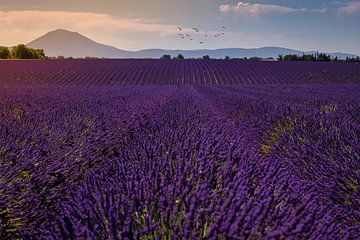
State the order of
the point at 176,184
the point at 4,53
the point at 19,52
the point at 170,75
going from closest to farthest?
1. the point at 176,184
2. the point at 170,75
3. the point at 19,52
4. the point at 4,53

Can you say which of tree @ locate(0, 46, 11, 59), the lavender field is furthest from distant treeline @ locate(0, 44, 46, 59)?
the lavender field

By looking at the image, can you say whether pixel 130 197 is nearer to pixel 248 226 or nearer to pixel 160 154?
pixel 248 226

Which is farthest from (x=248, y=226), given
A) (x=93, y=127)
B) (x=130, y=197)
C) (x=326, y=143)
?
(x=93, y=127)

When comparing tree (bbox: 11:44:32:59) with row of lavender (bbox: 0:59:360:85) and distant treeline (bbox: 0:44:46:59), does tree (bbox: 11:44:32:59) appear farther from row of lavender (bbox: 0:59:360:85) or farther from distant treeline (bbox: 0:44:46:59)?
row of lavender (bbox: 0:59:360:85)

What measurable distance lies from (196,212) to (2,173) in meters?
1.23

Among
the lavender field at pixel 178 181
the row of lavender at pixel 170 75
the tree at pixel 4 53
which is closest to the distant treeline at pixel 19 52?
the tree at pixel 4 53

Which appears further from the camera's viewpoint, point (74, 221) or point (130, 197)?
point (130, 197)

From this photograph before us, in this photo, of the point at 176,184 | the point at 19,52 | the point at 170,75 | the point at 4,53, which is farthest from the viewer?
the point at 4,53

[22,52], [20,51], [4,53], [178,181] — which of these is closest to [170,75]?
[178,181]

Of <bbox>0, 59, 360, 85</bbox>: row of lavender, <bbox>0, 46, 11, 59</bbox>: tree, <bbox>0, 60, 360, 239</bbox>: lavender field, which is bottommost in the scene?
<bbox>0, 59, 360, 85</bbox>: row of lavender

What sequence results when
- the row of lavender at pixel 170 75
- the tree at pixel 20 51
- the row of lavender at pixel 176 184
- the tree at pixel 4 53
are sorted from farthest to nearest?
the tree at pixel 4 53, the tree at pixel 20 51, the row of lavender at pixel 170 75, the row of lavender at pixel 176 184

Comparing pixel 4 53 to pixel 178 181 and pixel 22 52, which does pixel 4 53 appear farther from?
pixel 178 181

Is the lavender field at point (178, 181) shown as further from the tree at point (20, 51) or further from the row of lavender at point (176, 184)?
the tree at point (20, 51)

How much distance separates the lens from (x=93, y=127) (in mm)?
4246
